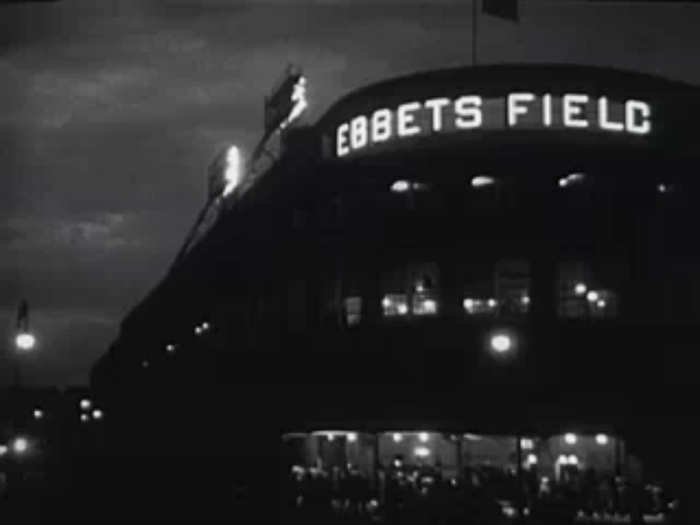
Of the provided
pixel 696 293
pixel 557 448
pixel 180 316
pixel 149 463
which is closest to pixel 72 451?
pixel 149 463

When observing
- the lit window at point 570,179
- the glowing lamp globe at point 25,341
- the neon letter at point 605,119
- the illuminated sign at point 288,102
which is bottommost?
the glowing lamp globe at point 25,341

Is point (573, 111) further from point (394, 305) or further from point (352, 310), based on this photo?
point (352, 310)

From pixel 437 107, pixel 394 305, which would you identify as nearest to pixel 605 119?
pixel 437 107

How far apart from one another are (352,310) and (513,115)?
1014 cm

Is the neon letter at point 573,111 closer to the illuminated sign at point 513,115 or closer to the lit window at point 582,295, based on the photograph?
the illuminated sign at point 513,115

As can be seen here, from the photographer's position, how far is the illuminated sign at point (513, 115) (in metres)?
48.3

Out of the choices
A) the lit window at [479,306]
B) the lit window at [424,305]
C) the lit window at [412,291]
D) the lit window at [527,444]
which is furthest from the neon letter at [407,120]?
the lit window at [527,444]

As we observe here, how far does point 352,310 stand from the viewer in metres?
52.0

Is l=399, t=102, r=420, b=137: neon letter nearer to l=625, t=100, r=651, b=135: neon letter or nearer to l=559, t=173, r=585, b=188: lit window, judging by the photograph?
l=559, t=173, r=585, b=188: lit window

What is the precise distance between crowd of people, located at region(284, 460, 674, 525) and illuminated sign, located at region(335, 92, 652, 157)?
1264 centimetres

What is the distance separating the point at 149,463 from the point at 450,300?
1632cm

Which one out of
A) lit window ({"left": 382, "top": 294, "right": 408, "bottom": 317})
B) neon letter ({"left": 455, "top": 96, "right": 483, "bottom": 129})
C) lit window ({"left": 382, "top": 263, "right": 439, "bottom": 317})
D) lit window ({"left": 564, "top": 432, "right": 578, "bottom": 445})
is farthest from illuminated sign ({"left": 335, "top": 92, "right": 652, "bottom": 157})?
lit window ({"left": 564, "top": 432, "right": 578, "bottom": 445})

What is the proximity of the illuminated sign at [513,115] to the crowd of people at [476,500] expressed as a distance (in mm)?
12640

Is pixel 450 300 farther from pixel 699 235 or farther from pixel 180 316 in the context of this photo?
pixel 180 316
